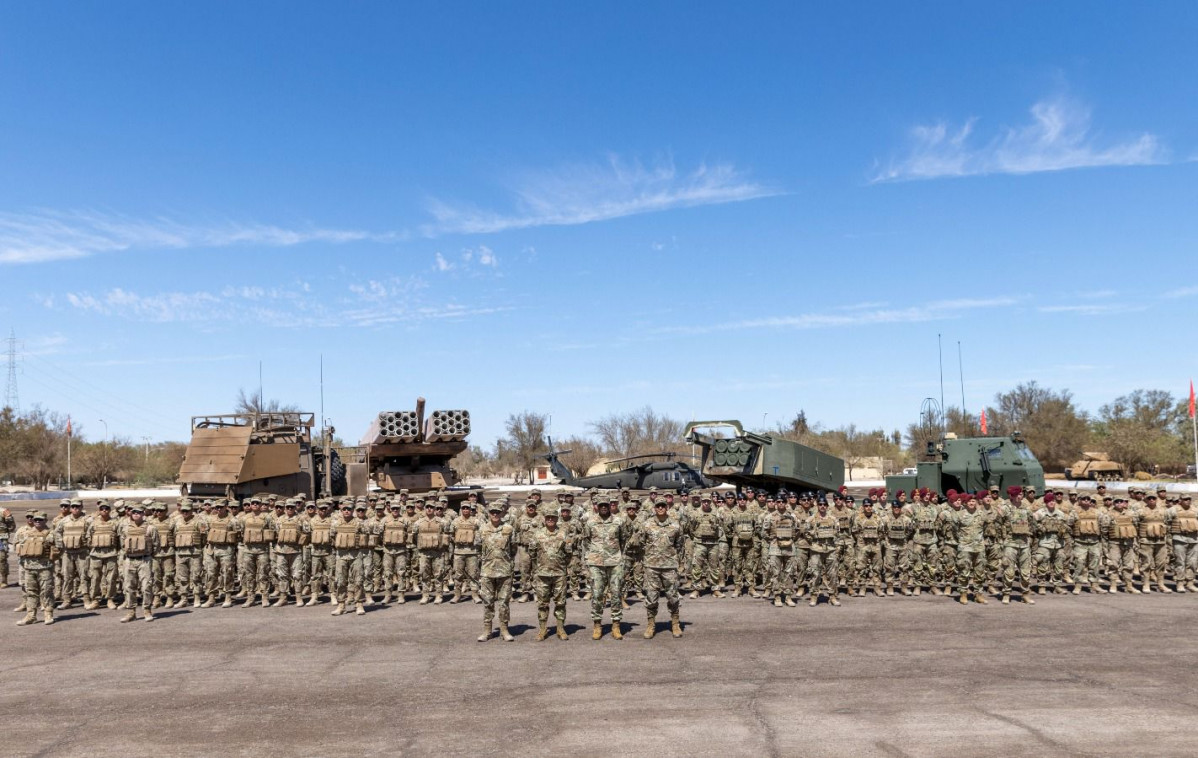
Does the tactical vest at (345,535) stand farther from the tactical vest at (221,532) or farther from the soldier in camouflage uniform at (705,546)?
the soldier in camouflage uniform at (705,546)

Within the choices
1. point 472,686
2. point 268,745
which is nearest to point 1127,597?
point 472,686

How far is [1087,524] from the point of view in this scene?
13.7m

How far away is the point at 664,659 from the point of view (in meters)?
9.65

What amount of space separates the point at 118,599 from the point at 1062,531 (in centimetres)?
1632

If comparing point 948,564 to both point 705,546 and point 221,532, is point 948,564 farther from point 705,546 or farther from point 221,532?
point 221,532

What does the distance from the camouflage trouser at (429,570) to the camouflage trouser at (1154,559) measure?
12.2 metres

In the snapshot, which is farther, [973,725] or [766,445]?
[766,445]

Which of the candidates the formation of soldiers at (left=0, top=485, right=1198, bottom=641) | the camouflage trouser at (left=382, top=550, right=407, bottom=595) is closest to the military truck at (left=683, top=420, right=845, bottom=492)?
the formation of soldiers at (left=0, top=485, right=1198, bottom=641)

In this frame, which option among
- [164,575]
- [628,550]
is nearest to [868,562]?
[628,550]

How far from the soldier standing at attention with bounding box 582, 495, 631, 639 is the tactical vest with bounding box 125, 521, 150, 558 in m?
6.86

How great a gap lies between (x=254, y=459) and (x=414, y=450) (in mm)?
3416

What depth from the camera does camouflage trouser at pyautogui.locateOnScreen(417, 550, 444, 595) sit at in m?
13.6

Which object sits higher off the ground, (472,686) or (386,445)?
(386,445)

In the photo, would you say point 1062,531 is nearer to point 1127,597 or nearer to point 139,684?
point 1127,597
